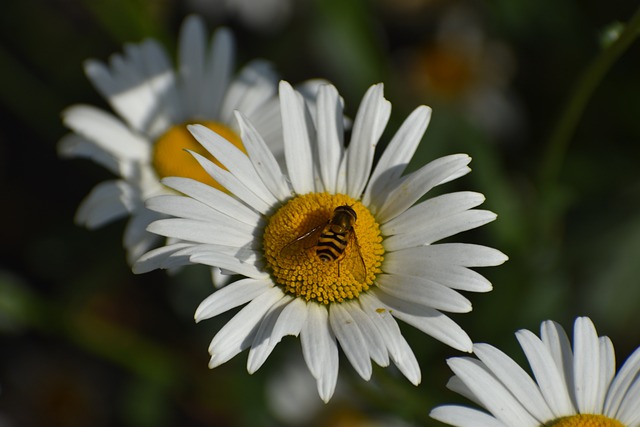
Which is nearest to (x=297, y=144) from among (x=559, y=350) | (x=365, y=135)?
(x=365, y=135)

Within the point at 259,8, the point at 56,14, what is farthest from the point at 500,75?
the point at 56,14

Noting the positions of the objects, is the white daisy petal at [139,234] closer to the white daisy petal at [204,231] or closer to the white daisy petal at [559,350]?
the white daisy petal at [204,231]

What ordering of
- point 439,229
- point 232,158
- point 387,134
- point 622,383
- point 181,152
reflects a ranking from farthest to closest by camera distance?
point 387,134 < point 181,152 < point 232,158 < point 439,229 < point 622,383

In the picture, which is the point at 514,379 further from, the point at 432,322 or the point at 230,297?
the point at 230,297

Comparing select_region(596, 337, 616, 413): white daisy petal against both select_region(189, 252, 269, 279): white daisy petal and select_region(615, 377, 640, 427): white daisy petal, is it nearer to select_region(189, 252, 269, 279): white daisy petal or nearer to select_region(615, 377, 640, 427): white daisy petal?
select_region(615, 377, 640, 427): white daisy petal

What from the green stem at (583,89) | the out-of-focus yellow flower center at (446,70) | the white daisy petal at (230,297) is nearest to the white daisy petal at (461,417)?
the white daisy petal at (230,297)

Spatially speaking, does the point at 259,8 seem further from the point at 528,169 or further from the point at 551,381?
the point at 551,381

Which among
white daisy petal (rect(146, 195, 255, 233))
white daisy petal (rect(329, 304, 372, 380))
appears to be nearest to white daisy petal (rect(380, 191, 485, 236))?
white daisy petal (rect(329, 304, 372, 380))
